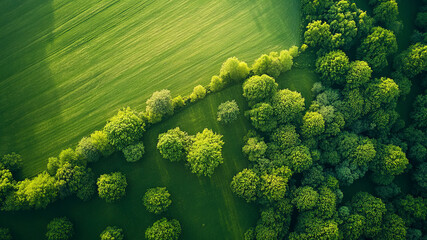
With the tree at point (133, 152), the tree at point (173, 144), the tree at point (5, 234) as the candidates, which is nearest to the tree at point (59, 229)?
the tree at point (5, 234)

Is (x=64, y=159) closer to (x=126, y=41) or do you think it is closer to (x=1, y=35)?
(x=126, y=41)

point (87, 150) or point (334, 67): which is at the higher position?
point (87, 150)

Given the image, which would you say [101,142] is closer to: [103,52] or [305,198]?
[103,52]

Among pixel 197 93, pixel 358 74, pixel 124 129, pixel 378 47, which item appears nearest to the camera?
pixel 124 129

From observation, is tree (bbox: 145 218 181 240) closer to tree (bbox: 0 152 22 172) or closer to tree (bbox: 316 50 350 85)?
tree (bbox: 0 152 22 172)

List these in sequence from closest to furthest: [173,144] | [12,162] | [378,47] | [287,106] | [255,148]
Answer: [173,144] < [287,106] < [255,148] < [12,162] < [378,47]

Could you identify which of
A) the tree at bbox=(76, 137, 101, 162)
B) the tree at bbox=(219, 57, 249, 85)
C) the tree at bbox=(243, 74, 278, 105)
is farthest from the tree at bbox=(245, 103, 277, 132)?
the tree at bbox=(76, 137, 101, 162)

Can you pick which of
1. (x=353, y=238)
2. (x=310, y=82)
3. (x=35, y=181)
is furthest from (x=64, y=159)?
(x=353, y=238)

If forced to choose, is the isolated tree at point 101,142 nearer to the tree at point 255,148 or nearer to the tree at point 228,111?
the tree at point 228,111

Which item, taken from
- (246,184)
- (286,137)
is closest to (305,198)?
(246,184)
